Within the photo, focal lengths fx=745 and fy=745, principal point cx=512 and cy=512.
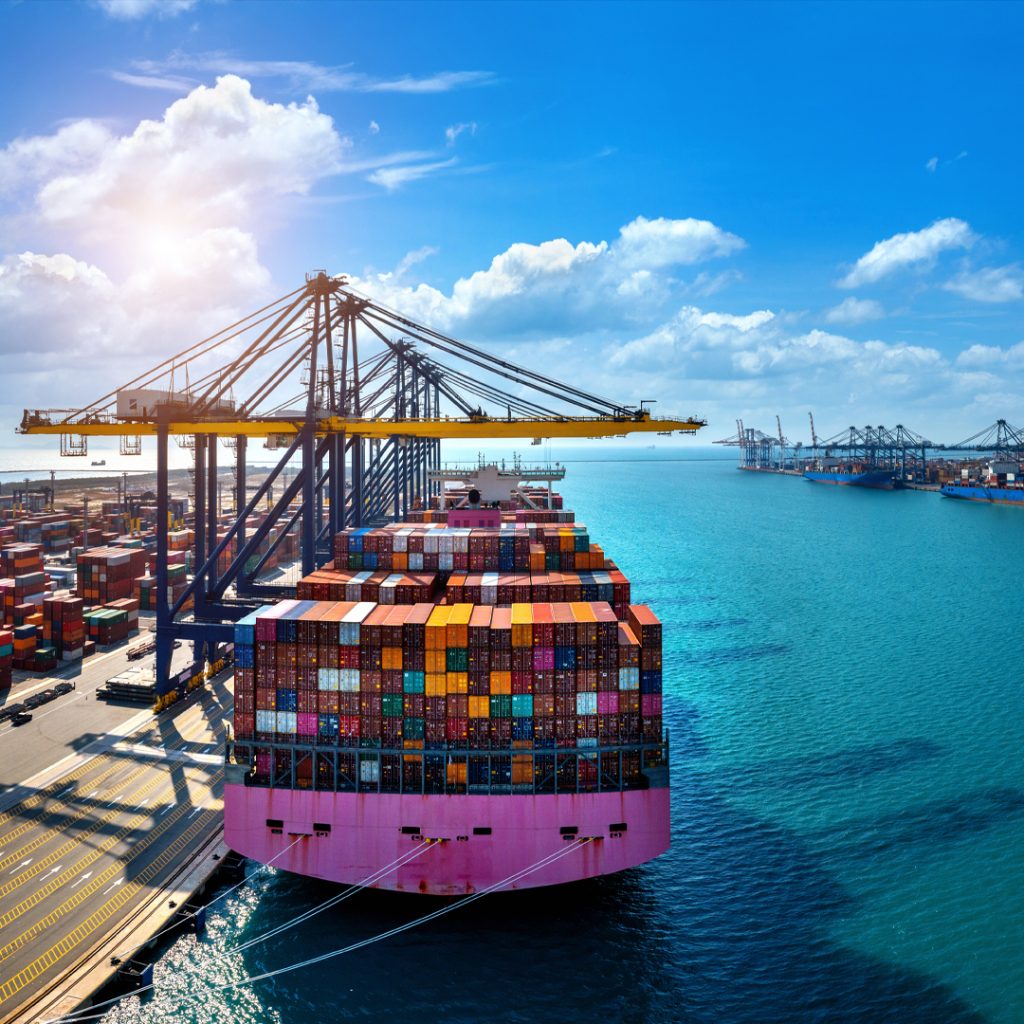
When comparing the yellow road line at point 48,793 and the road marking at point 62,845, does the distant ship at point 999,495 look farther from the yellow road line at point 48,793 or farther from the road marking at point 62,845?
the road marking at point 62,845

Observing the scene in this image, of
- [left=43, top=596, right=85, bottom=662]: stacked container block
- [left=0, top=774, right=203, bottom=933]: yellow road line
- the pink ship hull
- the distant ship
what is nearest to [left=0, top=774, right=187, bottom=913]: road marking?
[left=0, top=774, right=203, bottom=933]: yellow road line

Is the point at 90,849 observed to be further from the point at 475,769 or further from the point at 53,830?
the point at 475,769

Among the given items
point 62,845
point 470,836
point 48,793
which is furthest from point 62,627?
point 470,836

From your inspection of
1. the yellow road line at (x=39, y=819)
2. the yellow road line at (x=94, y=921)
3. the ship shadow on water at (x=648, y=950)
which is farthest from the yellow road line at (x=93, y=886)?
the ship shadow on water at (x=648, y=950)

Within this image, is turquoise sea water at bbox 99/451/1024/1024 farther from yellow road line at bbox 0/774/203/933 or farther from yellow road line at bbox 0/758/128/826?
yellow road line at bbox 0/758/128/826

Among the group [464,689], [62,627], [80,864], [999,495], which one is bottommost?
[80,864]
